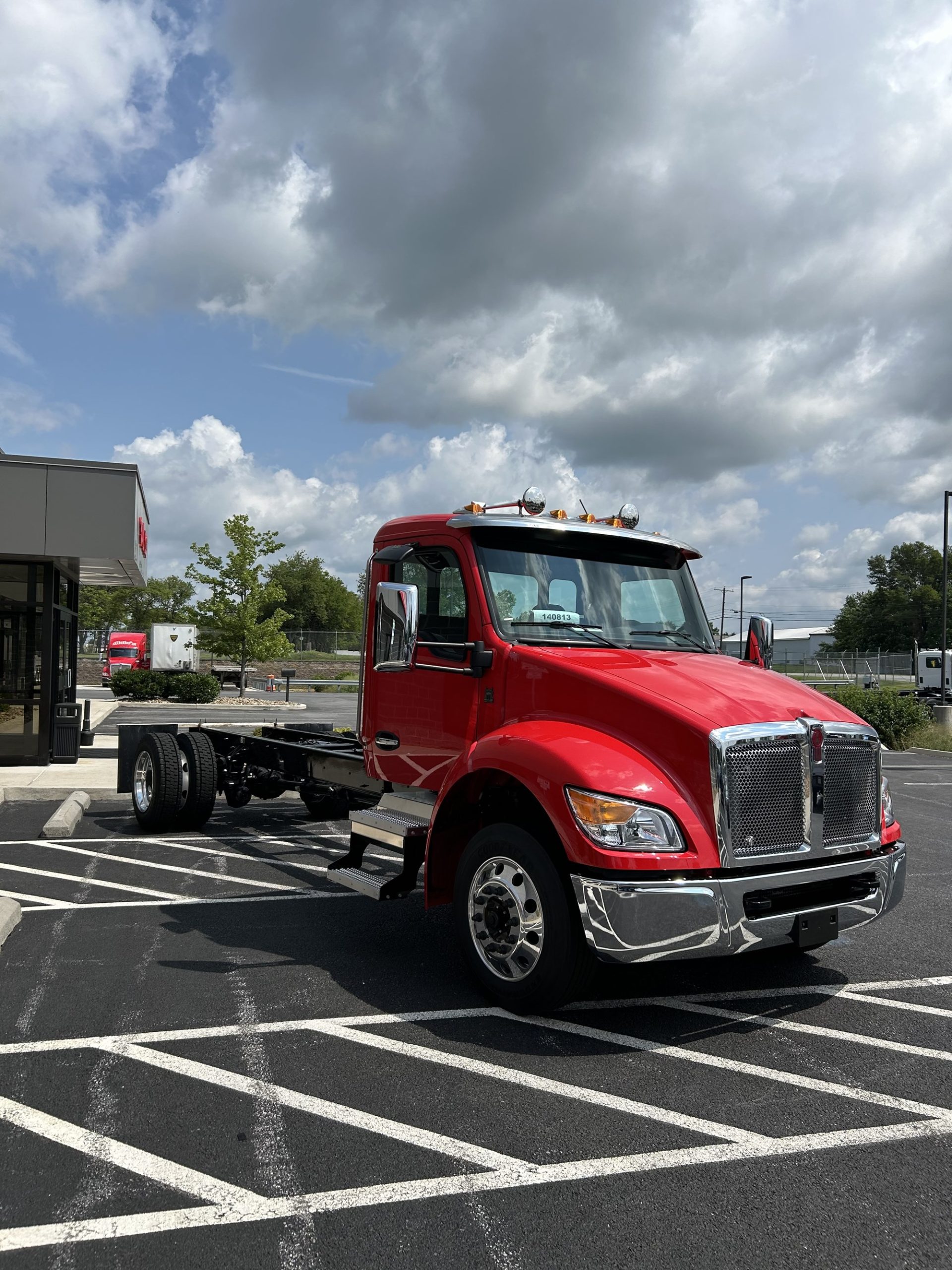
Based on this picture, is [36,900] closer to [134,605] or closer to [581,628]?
[581,628]

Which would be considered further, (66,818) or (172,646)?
(172,646)

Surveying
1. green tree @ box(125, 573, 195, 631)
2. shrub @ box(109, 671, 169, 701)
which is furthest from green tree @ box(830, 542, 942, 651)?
shrub @ box(109, 671, 169, 701)

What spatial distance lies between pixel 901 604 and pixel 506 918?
114 metres

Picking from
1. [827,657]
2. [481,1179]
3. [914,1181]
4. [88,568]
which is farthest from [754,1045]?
[827,657]

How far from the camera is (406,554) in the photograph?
240 inches

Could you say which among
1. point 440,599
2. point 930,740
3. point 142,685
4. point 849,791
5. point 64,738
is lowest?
point 930,740

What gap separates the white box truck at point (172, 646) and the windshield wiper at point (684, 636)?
42.9m

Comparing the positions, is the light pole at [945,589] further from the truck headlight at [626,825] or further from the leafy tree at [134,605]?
the leafy tree at [134,605]

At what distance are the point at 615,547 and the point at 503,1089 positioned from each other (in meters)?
3.19

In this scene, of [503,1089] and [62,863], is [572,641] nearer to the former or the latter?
[503,1089]

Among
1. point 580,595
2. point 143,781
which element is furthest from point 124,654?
point 580,595

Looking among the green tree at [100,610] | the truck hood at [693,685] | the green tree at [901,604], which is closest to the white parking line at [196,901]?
the truck hood at [693,685]

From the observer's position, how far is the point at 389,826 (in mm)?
5906

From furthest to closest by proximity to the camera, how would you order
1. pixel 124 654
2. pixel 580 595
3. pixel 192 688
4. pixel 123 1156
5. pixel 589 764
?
pixel 124 654
pixel 192 688
pixel 580 595
pixel 589 764
pixel 123 1156
